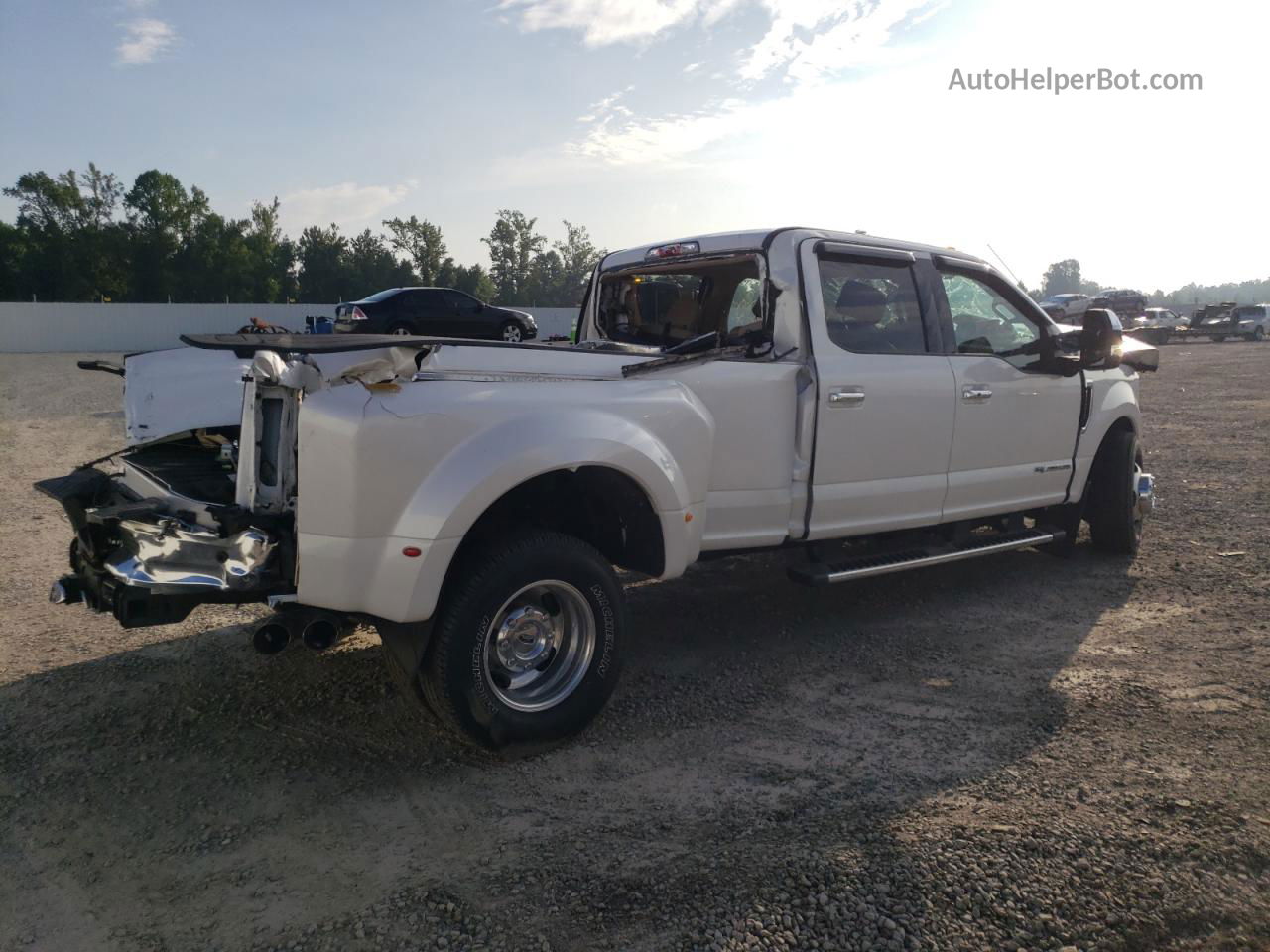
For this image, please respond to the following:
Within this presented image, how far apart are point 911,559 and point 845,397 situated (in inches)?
37.6

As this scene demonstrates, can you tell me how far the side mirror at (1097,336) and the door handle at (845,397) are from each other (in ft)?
5.87

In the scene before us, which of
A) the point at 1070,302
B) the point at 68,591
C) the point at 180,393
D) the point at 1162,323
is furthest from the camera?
the point at 1070,302

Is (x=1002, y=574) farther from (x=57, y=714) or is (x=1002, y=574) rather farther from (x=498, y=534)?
(x=57, y=714)

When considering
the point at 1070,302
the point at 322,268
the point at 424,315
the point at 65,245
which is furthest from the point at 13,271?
the point at 1070,302

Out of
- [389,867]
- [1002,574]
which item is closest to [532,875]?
[389,867]

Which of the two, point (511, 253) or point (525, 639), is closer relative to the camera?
point (525, 639)

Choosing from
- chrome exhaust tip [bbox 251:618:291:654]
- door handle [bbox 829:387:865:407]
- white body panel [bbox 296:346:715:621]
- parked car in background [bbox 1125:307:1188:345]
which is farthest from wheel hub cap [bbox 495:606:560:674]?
parked car in background [bbox 1125:307:1188:345]

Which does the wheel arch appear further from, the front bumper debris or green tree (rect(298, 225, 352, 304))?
green tree (rect(298, 225, 352, 304))

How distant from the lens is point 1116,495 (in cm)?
629

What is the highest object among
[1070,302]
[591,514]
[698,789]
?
[1070,302]

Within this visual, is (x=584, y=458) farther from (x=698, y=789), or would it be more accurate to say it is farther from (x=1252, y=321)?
(x=1252, y=321)

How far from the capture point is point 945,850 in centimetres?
292

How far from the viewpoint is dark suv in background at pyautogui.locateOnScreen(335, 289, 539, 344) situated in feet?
72.3

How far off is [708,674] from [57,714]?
2769 mm
